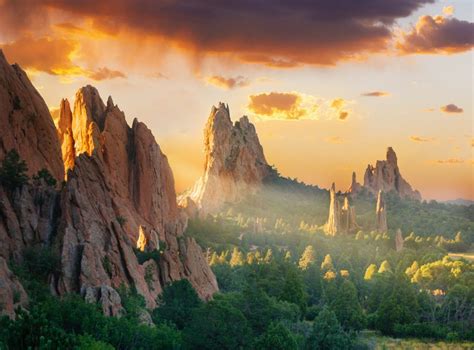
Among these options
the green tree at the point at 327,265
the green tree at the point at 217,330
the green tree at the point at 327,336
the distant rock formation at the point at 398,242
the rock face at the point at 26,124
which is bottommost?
the green tree at the point at 327,336

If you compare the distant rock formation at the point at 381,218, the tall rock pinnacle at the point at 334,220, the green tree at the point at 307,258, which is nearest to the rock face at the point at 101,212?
the green tree at the point at 307,258

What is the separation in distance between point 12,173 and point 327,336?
2941 centimetres

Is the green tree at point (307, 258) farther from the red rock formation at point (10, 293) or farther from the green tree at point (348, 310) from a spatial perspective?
the red rock formation at point (10, 293)

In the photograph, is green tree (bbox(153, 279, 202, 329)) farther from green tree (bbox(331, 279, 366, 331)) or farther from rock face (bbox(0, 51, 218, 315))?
green tree (bbox(331, 279, 366, 331))

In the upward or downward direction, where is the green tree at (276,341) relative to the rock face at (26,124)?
downward

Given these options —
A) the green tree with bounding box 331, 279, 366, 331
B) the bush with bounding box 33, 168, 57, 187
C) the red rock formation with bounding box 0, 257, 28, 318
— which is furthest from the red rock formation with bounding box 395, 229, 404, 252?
the red rock formation with bounding box 0, 257, 28, 318

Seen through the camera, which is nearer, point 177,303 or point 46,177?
point 177,303

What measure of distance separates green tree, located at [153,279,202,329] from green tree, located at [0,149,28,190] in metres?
15.1

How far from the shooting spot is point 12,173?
212 feet

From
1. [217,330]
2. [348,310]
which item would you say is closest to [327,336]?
[217,330]

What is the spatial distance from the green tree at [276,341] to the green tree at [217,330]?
1099 millimetres

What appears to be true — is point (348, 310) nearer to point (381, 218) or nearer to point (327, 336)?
point (327, 336)

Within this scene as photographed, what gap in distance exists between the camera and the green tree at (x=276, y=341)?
5531 centimetres

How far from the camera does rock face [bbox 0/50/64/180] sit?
7219 cm
